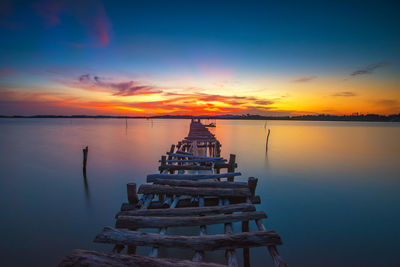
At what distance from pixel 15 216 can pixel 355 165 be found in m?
24.1

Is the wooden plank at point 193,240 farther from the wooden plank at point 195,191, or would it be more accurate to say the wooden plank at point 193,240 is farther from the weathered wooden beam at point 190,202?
the wooden plank at point 195,191

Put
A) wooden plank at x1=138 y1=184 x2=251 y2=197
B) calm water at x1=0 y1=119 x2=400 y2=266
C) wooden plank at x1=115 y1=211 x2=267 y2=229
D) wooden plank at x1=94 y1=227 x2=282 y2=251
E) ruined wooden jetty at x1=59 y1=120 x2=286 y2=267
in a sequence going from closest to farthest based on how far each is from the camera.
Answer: ruined wooden jetty at x1=59 y1=120 x2=286 y2=267 < wooden plank at x1=94 y1=227 x2=282 y2=251 < wooden plank at x1=115 y1=211 x2=267 y2=229 < wooden plank at x1=138 y1=184 x2=251 y2=197 < calm water at x1=0 y1=119 x2=400 y2=266

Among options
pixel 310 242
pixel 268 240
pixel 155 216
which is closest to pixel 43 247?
pixel 155 216

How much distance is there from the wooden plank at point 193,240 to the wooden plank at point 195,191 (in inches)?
65.9

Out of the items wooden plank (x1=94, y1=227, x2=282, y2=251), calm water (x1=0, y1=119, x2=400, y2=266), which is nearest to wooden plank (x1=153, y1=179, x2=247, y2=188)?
wooden plank (x1=94, y1=227, x2=282, y2=251)

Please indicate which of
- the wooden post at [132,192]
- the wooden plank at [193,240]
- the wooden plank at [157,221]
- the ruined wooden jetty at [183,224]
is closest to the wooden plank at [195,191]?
the ruined wooden jetty at [183,224]

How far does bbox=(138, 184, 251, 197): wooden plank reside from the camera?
4.81 m

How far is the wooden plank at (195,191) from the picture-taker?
4.81 m

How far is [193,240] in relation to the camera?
2998 millimetres

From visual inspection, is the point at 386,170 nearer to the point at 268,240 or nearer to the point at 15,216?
the point at 268,240

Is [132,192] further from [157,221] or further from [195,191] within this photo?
[195,191]

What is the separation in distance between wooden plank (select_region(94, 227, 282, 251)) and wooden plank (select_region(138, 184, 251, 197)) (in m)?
1.67

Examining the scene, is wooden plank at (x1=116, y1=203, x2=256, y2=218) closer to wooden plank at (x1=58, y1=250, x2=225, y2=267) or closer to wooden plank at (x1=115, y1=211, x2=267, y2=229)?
wooden plank at (x1=115, y1=211, x2=267, y2=229)

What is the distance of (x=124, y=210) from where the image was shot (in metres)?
4.16
